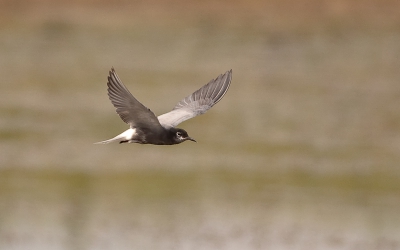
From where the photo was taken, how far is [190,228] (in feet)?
31.5

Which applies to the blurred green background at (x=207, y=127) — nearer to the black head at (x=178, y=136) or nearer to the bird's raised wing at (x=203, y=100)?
the bird's raised wing at (x=203, y=100)

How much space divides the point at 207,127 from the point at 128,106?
23.9 feet

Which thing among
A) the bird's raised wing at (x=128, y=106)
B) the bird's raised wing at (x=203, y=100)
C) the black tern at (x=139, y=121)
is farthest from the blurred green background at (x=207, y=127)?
the bird's raised wing at (x=128, y=106)

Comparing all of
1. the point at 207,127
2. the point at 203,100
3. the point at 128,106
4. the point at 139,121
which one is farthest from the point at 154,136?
the point at 207,127

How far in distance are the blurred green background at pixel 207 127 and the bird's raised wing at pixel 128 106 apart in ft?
12.2

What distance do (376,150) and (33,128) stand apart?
15.0ft

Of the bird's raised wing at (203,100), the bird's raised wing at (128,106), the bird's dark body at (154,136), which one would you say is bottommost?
the bird's dark body at (154,136)

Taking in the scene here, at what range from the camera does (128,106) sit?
5.50m

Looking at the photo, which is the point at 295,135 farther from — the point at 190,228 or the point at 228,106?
the point at 190,228

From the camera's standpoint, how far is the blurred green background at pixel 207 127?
977 centimetres

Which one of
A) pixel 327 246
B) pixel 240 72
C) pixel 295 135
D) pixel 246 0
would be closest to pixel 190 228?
pixel 327 246

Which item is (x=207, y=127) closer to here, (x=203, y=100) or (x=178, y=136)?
(x=203, y=100)

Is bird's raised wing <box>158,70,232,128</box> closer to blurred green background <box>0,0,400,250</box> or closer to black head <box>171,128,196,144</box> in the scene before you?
black head <box>171,128,196,144</box>

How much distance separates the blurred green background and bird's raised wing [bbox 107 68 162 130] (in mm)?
3711
